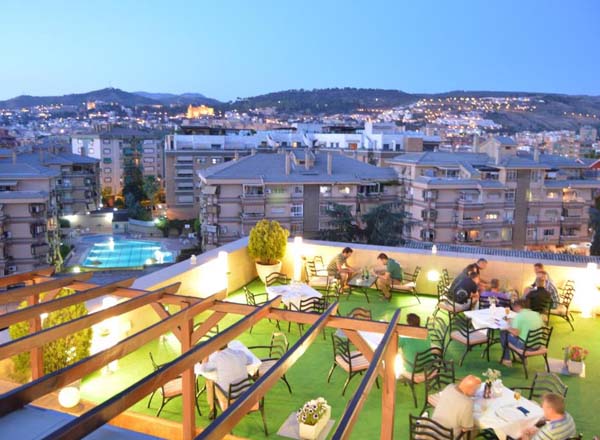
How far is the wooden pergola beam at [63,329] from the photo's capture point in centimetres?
363

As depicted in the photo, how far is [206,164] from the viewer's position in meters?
65.8

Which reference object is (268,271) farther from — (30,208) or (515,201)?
(515,201)

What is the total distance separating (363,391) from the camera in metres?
3.22

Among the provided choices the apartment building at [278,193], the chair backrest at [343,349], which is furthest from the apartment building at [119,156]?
the chair backrest at [343,349]

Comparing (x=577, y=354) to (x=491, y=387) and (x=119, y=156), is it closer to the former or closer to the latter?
(x=491, y=387)

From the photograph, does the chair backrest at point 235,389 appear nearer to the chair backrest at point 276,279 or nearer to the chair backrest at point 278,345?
the chair backrest at point 278,345

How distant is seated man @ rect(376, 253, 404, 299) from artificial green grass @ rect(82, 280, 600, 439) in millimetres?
2491

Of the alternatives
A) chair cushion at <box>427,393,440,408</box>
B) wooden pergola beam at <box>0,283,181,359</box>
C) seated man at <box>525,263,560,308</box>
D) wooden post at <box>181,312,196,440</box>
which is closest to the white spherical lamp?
wooden pergola beam at <box>0,283,181,359</box>

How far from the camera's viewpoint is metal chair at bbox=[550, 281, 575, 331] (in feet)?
33.4

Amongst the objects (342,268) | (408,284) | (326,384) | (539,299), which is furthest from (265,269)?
(539,299)

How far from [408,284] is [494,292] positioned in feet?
5.99

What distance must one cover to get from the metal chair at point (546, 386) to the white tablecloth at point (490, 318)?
1418 millimetres

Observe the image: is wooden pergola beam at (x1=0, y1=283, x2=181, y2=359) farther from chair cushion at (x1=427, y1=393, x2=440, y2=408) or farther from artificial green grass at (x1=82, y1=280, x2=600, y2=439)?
chair cushion at (x1=427, y1=393, x2=440, y2=408)

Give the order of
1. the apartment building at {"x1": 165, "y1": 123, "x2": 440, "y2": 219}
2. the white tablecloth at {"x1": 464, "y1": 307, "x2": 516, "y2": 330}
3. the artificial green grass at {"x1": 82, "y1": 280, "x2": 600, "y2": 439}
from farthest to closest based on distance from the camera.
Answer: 1. the apartment building at {"x1": 165, "y1": 123, "x2": 440, "y2": 219}
2. the white tablecloth at {"x1": 464, "y1": 307, "x2": 516, "y2": 330}
3. the artificial green grass at {"x1": 82, "y1": 280, "x2": 600, "y2": 439}
